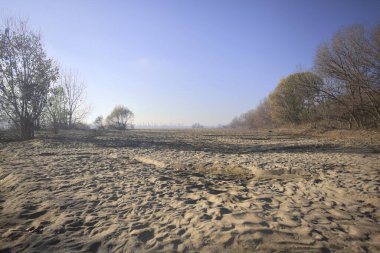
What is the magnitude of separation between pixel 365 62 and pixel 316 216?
84.5 ft

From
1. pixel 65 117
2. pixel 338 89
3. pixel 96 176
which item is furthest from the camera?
pixel 65 117

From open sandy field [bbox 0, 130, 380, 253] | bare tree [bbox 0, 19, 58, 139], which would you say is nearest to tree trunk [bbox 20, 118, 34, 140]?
bare tree [bbox 0, 19, 58, 139]

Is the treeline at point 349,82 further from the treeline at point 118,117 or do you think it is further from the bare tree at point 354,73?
the treeline at point 118,117

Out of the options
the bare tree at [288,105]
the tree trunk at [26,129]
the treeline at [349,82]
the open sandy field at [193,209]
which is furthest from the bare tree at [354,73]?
the tree trunk at [26,129]

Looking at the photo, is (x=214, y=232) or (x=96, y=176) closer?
(x=214, y=232)

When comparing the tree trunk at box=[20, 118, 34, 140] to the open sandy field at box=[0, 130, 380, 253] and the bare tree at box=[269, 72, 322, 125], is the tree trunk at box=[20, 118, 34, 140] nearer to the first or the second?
the open sandy field at box=[0, 130, 380, 253]

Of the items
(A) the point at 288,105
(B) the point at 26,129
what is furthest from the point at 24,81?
(A) the point at 288,105

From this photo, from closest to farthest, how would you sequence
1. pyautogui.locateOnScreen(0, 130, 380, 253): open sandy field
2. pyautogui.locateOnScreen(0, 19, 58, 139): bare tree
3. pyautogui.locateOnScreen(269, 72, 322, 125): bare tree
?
pyautogui.locateOnScreen(0, 130, 380, 253): open sandy field, pyautogui.locateOnScreen(0, 19, 58, 139): bare tree, pyautogui.locateOnScreen(269, 72, 322, 125): bare tree

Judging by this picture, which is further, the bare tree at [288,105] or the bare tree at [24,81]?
the bare tree at [288,105]

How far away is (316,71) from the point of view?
92.8 ft

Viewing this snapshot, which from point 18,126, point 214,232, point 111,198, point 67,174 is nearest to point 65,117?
point 18,126

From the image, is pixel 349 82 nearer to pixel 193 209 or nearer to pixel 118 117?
pixel 193 209

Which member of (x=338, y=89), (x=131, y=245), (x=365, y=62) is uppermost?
(x=365, y=62)

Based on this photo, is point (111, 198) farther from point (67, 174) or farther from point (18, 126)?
point (18, 126)
